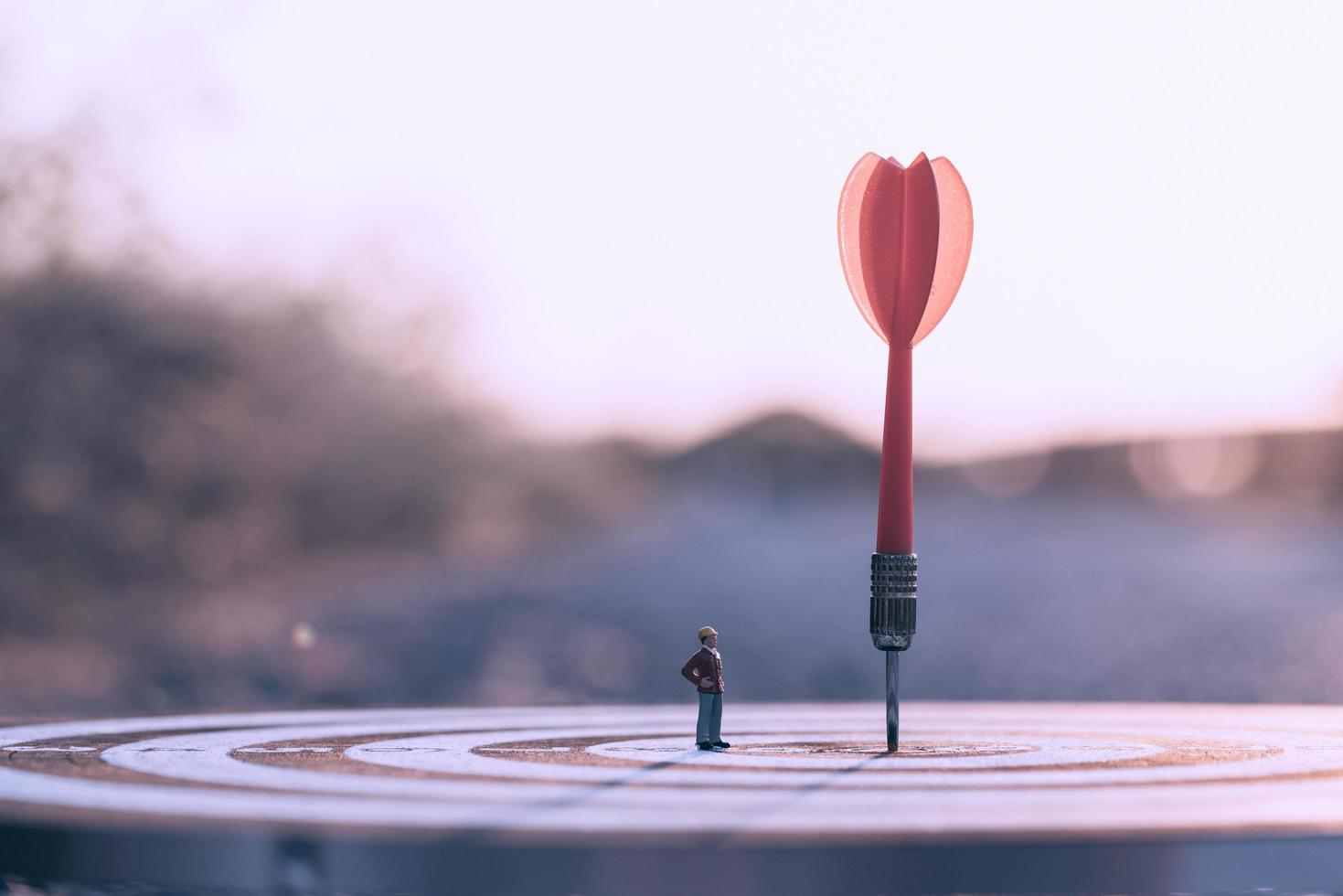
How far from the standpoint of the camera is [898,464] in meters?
21.8

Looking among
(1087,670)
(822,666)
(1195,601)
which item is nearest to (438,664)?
(822,666)

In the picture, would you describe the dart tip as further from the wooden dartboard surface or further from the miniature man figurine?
the miniature man figurine

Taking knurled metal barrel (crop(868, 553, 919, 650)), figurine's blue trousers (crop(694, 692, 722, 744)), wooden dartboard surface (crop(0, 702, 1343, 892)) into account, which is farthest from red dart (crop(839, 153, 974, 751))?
figurine's blue trousers (crop(694, 692, 722, 744))

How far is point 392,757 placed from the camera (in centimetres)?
2062

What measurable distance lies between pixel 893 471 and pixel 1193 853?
881 centimetres

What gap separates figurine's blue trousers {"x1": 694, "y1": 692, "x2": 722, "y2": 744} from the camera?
21.7 meters

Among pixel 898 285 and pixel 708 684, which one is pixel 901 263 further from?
pixel 708 684

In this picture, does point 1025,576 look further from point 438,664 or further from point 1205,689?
point 438,664

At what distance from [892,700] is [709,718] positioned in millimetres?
2288

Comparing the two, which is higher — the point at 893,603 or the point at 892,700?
the point at 893,603

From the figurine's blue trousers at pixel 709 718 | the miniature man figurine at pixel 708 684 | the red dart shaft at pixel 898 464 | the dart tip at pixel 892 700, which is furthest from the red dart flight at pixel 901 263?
the figurine's blue trousers at pixel 709 718

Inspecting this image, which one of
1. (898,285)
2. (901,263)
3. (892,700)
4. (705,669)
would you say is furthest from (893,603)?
(901,263)

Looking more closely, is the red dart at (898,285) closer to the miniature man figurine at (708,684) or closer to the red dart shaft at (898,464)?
the red dart shaft at (898,464)

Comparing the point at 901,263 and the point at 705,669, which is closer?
the point at 705,669
